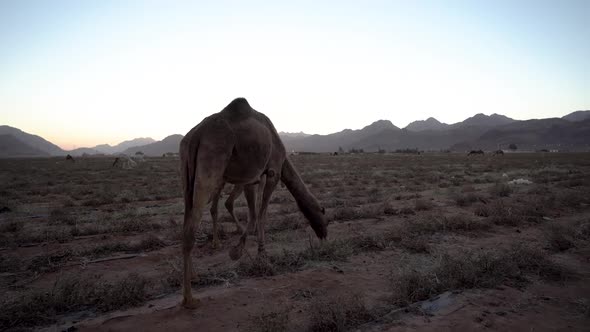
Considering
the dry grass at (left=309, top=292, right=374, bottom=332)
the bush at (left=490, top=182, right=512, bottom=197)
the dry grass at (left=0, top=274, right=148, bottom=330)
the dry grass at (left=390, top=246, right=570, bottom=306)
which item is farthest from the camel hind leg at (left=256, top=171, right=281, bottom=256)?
the bush at (left=490, top=182, right=512, bottom=197)

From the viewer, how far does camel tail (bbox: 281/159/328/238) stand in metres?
7.05

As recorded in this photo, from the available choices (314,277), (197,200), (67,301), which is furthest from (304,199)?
(67,301)

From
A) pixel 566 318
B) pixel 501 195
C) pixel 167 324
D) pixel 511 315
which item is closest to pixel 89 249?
pixel 167 324

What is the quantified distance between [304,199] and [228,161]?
Result: 98.2 inches

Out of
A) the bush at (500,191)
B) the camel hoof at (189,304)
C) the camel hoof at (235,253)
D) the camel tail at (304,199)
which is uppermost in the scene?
the camel tail at (304,199)

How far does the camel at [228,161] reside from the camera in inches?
177

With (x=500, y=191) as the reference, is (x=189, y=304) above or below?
above

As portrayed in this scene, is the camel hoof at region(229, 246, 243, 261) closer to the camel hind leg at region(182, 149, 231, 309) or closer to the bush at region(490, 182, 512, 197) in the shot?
the camel hind leg at region(182, 149, 231, 309)

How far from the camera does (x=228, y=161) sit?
5.02 m

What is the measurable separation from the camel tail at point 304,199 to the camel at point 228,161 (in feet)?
1.44

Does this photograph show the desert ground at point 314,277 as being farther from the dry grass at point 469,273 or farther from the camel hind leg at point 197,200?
the camel hind leg at point 197,200

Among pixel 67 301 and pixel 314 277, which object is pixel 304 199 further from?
pixel 67 301

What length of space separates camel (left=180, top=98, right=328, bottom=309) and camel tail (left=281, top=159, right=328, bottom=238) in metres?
0.44

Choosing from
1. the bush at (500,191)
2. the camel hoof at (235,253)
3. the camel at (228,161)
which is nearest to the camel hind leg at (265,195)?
the camel at (228,161)
